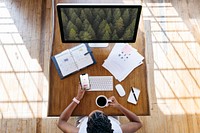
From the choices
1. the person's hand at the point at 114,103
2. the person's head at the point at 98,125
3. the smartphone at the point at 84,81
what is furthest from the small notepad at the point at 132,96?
the person's head at the point at 98,125

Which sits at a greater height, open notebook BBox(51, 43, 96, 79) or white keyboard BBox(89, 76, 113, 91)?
open notebook BBox(51, 43, 96, 79)

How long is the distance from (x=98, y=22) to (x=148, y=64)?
126 centimetres

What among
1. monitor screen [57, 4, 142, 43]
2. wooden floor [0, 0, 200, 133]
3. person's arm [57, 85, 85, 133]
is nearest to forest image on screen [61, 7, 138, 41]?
monitor screen [57, 4, 142, 43]

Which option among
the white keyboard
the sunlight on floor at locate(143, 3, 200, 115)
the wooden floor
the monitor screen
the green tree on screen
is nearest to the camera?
the monitor screen

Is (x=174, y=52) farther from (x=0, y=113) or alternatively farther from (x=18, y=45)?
(x=0, y=113)

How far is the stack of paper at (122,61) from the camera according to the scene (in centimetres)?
227

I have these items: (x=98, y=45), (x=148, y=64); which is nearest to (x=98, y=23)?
(x=98, y=45)

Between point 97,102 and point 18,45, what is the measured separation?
4.62ft

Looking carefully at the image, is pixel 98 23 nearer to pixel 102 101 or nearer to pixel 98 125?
pixel 102 101

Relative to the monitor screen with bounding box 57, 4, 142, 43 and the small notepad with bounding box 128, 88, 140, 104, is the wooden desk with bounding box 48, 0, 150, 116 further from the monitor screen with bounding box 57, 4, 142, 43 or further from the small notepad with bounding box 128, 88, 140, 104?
the monitor screen with bounding box 57, 4, 142, 43

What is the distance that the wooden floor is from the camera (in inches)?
114

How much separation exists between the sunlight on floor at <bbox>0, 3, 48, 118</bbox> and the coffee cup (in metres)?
0.92

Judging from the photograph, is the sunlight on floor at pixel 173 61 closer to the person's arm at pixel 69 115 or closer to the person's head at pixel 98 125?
the person's arm at pixel 69 115

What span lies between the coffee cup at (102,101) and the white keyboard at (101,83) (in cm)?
6
